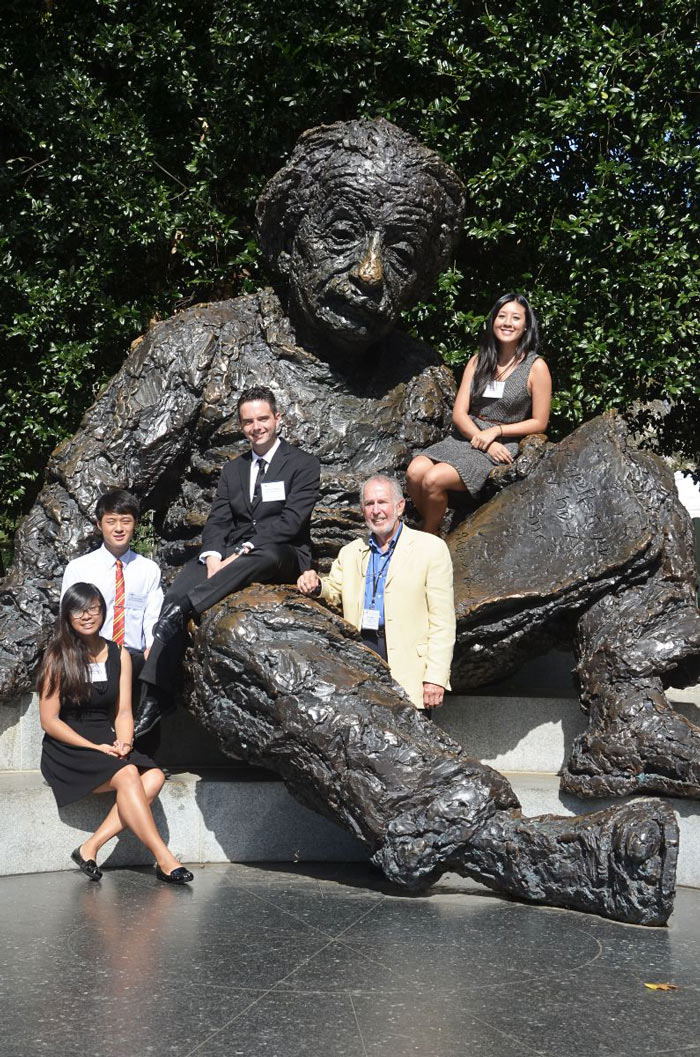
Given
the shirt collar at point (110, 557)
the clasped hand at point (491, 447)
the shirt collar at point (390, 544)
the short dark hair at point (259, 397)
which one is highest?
the short dark hair at point (259, 397)

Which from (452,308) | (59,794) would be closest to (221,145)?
(452,308)

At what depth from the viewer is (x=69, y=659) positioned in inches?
179

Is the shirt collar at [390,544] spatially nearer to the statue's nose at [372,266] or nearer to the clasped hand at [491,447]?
the clasped hand at [491,447]

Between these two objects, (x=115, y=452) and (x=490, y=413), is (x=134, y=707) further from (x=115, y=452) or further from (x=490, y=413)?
(x=490, y=413)

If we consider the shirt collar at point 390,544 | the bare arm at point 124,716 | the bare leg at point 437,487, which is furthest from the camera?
the bare leg at point 437,487

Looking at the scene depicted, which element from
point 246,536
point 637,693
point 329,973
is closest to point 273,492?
point 246,536

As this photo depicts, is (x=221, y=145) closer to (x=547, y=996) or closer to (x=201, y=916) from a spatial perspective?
(x=201, y=916)

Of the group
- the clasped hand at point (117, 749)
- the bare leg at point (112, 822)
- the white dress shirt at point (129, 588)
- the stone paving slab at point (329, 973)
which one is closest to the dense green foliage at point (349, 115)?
the white dress shirt at point (129, 588)

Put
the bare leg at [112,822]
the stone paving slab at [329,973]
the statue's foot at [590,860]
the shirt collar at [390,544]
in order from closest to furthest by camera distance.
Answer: the stone paving slab at [329,973]
the statue's foot at [590,860]
the bare leg at [112,822]
the shirt collar at [390,544]

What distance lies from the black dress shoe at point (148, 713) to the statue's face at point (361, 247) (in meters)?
1.71

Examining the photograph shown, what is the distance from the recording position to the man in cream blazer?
15.1ft

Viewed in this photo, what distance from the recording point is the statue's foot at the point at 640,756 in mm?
4508

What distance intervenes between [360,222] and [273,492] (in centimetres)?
120

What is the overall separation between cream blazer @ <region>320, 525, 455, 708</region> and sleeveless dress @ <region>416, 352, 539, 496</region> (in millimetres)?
630
